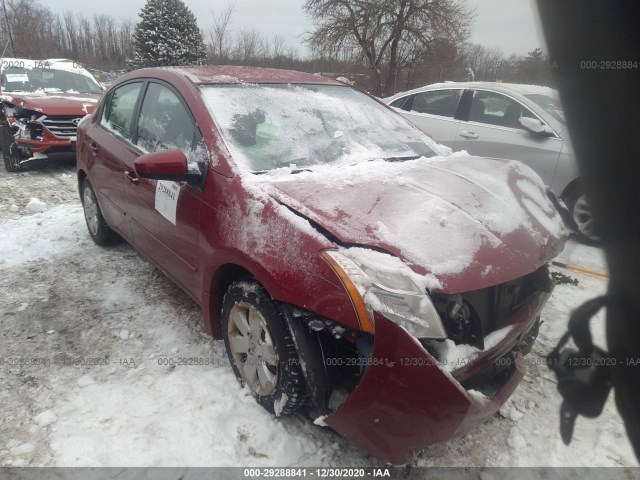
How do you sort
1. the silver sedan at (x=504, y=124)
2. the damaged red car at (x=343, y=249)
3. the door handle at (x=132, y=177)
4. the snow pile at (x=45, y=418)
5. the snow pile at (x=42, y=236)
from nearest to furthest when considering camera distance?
the damaged red car at (x=343, y=249) → the snow pile at (x=45, y=418) → the door handle at (x=132, y=177) → the snow pile at (x=42, y=236) → the silver sedan at (x=504, y=124)

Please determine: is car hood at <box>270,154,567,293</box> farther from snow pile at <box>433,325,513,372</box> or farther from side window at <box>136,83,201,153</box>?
side window at <box>136,83,201,153</box>

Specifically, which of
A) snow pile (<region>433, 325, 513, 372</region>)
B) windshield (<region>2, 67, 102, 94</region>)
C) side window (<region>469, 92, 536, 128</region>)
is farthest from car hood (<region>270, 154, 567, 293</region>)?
windshield (<region>2, 67, 102, 94</region>)

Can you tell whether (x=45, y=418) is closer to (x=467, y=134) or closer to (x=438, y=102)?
(x=467, y=134)

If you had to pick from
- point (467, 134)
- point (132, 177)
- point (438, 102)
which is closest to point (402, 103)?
point (438, 102)

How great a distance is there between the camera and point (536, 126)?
15.2 ft

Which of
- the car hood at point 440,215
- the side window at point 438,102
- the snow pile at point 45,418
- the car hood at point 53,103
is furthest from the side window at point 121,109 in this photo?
the side window at point 438,102

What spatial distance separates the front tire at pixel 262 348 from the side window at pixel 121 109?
1759mm

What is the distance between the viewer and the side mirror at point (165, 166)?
2133 mm

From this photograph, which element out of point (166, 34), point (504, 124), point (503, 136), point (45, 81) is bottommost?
point (503, 136)

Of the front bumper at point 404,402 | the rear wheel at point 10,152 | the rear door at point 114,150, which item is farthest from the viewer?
the rear wheel at point 10,152

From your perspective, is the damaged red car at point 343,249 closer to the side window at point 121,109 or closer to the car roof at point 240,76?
the car roof at point 240,76

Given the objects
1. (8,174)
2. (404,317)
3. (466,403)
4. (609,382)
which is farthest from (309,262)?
(8,174)

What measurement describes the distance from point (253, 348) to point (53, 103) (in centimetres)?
641

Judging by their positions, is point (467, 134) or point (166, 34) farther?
point (166, 34)
